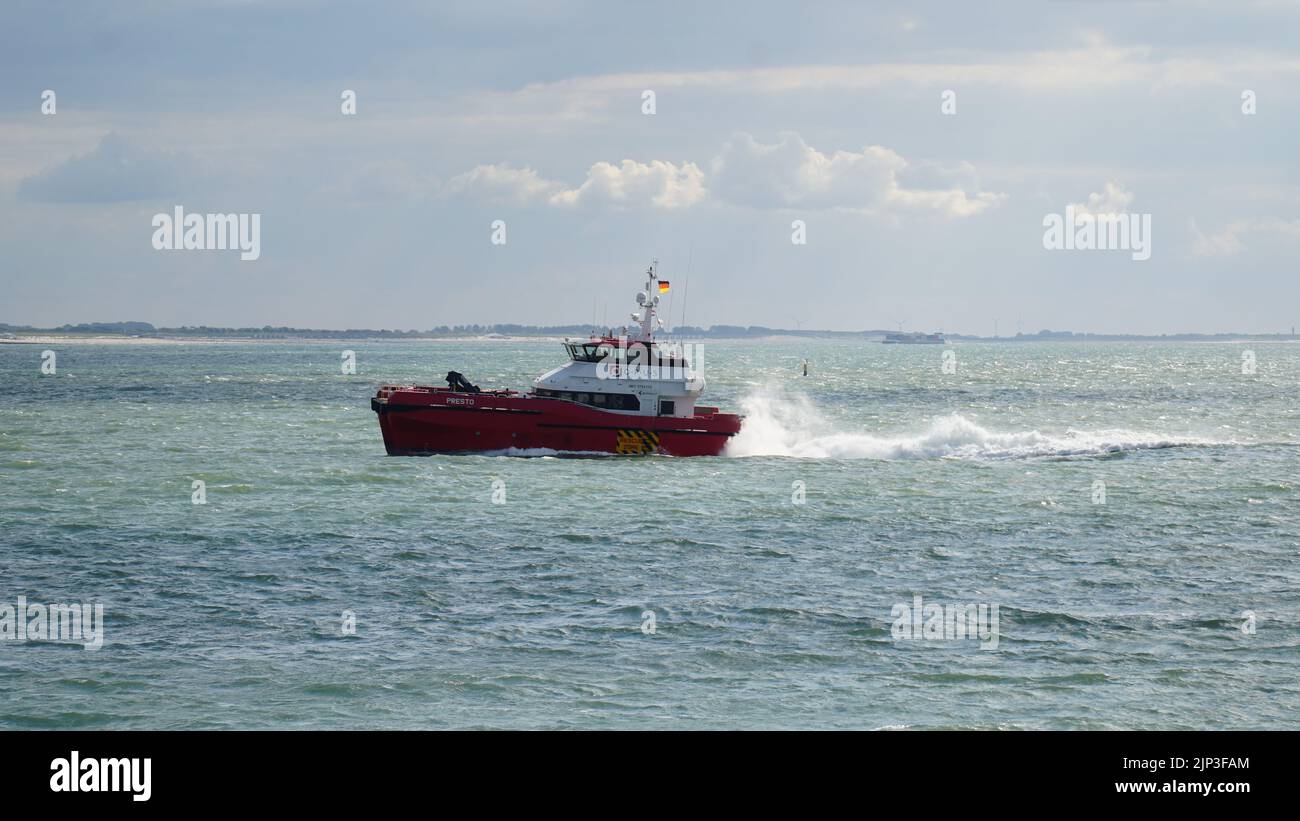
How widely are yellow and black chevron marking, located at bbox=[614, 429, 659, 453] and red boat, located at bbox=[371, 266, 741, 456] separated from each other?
0.03 m

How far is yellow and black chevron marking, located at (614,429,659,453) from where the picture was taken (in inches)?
1577

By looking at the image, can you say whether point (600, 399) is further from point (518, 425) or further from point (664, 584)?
point (664, 584)

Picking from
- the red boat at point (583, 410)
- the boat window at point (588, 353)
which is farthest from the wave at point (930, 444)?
the boat window at point (588, 353)

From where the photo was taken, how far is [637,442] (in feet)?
132

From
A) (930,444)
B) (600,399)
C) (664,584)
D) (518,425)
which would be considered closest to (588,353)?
(600,399)

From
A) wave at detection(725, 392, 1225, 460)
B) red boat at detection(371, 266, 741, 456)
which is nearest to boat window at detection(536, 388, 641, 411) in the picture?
red boat at detection(371, 266, 741, 456)

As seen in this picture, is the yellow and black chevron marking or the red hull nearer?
the red hull

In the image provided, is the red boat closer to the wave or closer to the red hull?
the red hull

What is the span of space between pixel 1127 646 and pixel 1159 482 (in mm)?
19919

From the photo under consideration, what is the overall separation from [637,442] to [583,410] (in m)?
2.00

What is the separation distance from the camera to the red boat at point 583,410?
39969 millimetres

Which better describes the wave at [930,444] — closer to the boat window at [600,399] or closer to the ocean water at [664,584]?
the ocean water at [664,584]
